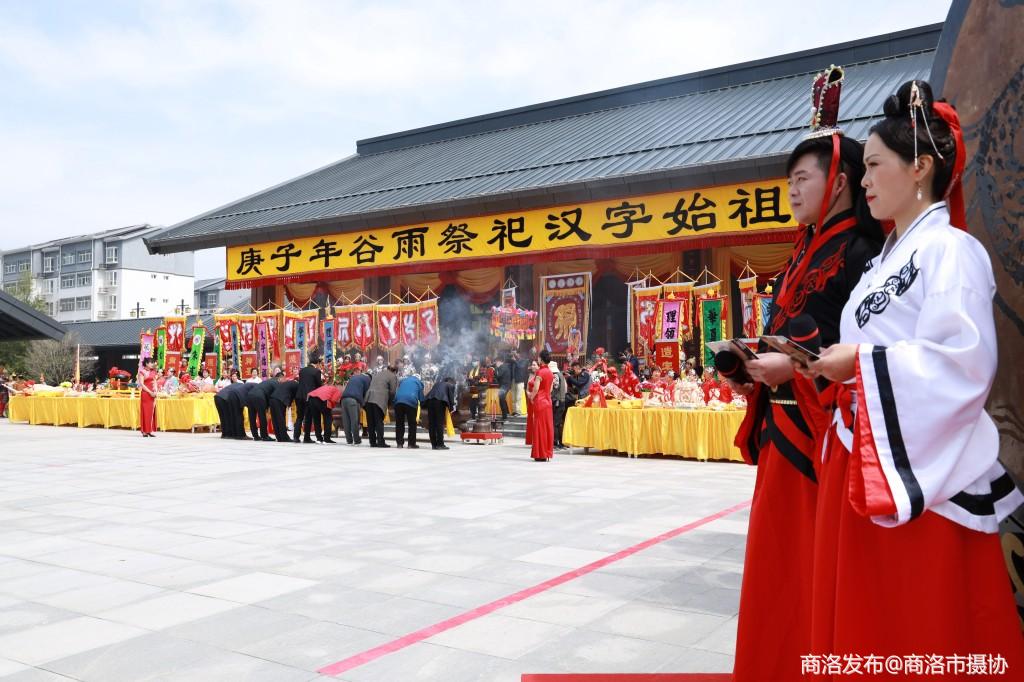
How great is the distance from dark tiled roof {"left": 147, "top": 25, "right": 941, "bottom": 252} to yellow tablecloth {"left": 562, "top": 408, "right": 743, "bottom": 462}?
4227 mm

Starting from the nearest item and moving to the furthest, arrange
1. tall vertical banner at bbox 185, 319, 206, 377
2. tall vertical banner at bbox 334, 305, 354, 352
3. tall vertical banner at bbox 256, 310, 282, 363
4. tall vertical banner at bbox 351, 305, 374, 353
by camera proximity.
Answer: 1. tall vertical banner at bbox 351, 305, 374, 353
2. tall vertical banner at bbox 334, 305, 354, 352
3. tall vertical banner at bbox 256, 310, 282, 363
4. tall vertical banner at bbox 185, 319, 206, 377

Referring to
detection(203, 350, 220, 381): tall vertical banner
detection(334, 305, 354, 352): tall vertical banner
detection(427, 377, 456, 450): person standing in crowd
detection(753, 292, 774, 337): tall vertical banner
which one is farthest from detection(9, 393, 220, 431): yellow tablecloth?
detection(753, 292, 774, 337): tall vertical banner

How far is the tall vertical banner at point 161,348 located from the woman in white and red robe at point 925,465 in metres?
20.0

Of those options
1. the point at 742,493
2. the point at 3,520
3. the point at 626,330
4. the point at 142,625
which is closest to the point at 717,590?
the point at 142,625

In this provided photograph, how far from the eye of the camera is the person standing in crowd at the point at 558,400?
1264cm

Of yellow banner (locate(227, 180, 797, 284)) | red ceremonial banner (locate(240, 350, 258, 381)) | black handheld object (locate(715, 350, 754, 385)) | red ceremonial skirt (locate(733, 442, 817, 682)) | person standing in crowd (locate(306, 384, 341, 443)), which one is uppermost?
yellow banner (locate(227, 180, 797, 284))

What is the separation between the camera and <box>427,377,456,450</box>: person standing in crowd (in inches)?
500

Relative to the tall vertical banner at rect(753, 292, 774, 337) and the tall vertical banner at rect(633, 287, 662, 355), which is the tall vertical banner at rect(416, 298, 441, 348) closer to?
the tall vertical banner at rect(633, 287, 662, 355)

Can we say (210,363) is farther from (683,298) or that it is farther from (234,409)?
(683,298)

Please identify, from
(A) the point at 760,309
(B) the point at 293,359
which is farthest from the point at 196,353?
(A) the point at 760,309

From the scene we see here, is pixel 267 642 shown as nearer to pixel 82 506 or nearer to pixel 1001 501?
pixel 1001 501

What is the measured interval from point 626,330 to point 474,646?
1472 centimetres

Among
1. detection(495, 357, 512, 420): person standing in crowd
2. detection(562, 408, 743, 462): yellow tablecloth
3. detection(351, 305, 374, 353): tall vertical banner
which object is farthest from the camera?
detection(351, 305, 374, 353): tall vertical banner

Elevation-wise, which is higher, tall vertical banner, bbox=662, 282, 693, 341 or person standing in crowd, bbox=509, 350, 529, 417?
tall vertical banner, bbox=662, 282, 693, 341
